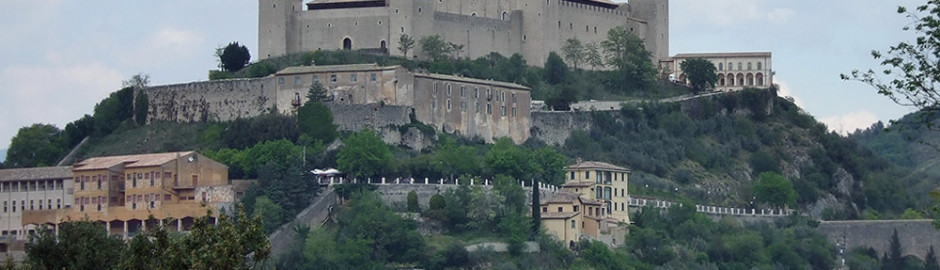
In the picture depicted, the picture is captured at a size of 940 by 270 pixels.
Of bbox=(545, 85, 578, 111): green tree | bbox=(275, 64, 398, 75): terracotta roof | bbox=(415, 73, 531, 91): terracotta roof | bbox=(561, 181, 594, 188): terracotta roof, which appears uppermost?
bbox=(275, 64, 398, 75): terracotta roof

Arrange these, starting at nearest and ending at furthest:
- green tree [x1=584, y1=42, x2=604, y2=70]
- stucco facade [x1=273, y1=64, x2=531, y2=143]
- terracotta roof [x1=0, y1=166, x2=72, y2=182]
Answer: terracotta roof [x1=0, y1=166, x2=72, y2=182], stucco facade [x1=273, y1=64, x2=531, y2=143], green tree [x1=584, y1=42, x2=604, y2=70]

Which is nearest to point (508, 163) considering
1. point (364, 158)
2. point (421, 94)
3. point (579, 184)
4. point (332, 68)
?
point (579, 184)

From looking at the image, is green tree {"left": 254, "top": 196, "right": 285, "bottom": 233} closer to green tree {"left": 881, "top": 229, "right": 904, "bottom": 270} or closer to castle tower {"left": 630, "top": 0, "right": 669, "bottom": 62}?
green tree {"left": 881, "top": 229, "right": 904, "bottom": 270}

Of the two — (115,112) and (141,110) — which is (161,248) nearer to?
(141,110)

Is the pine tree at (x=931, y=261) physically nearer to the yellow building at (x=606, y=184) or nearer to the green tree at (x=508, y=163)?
the yellow building at (x=606, y=184)

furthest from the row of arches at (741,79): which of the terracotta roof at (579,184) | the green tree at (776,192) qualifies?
the terracotta roof at (579,184)

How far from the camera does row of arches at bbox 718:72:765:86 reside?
342 feet

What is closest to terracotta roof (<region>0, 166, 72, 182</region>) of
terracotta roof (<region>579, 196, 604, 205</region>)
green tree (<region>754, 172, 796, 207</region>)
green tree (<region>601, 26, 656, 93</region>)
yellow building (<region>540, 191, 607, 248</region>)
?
yellow building (<region>540, 191, 607, 248</region>)

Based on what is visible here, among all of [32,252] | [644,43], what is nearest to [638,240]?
[644,43]

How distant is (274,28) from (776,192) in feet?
85.0

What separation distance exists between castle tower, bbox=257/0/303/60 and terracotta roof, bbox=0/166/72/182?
63.4 feet

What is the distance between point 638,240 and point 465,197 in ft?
23.8

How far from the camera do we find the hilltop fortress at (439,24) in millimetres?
94000

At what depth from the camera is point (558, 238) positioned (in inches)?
2899
